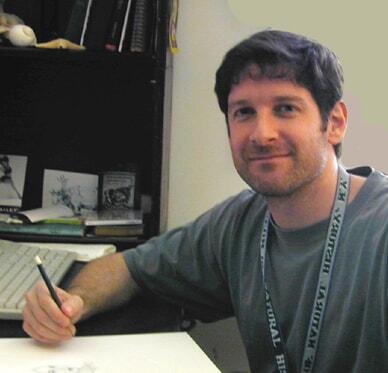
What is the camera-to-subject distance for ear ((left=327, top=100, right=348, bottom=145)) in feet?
3.74

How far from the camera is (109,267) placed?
4.04 ft

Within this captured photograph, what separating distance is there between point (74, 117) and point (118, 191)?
0.84ft

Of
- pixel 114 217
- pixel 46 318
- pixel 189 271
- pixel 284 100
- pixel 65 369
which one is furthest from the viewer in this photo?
pixel 114 217

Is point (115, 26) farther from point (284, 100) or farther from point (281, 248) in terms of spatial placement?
point (281, 248)

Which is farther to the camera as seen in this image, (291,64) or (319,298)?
(291,64)

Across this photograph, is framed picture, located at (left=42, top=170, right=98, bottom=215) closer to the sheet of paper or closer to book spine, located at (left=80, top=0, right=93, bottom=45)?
the sheet of paper

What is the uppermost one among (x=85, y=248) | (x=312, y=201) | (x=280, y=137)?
(x=280, y=137)

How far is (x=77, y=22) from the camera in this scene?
1552mm

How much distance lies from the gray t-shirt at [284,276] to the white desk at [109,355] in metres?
0.18

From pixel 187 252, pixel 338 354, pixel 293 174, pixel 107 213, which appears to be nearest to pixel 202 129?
pixel 107 213

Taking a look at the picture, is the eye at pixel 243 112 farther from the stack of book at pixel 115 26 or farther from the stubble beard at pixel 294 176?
the stack of book at pixel 115 26

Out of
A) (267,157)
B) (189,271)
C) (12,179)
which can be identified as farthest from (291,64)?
(12,179)

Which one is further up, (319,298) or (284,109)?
(284,109)

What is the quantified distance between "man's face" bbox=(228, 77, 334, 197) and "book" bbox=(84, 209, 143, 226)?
0.55 meters
